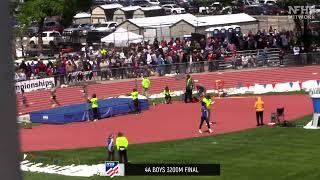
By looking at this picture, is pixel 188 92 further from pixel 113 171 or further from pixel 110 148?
pixel 113 171

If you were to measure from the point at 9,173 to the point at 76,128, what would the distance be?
2905 cm

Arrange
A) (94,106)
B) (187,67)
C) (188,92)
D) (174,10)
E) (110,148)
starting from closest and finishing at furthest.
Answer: (110,148), (94,106), (188,92), (187,67), (174,10)

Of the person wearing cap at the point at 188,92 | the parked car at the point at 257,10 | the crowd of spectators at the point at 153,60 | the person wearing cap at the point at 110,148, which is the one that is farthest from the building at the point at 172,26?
the person wearing cap at the point at 110,148

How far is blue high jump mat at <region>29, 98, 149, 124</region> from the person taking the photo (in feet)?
106

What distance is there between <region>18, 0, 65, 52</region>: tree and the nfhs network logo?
41828 millimetres

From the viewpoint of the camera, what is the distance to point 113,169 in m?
19.8

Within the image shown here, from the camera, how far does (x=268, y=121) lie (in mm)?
28484

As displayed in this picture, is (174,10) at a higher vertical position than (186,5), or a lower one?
lower

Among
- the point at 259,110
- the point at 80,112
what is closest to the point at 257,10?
the point at 80,112

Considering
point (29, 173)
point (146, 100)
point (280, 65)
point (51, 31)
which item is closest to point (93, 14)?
point (51, 31)

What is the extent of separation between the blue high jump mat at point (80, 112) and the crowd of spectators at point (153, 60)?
25.1ft

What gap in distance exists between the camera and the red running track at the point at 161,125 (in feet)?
87.5

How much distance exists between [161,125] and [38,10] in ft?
110

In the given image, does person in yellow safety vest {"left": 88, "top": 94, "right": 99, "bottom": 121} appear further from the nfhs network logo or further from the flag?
the flag
